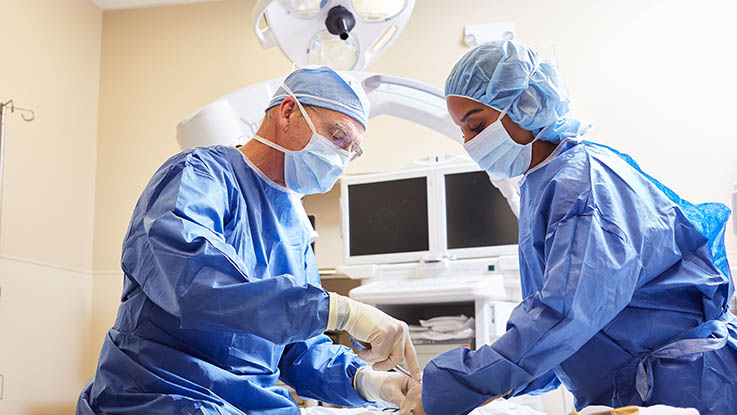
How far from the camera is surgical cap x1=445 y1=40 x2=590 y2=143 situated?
1.43 metres

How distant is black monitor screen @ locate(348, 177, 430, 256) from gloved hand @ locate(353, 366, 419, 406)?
1.76 m

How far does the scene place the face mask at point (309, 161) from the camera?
167 cm

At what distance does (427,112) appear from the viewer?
255 centimetres

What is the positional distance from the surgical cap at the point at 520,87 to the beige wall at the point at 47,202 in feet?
10.3

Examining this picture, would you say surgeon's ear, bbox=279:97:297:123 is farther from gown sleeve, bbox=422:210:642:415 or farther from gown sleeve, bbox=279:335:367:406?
gown sleeve, bbox=422:210:642:415

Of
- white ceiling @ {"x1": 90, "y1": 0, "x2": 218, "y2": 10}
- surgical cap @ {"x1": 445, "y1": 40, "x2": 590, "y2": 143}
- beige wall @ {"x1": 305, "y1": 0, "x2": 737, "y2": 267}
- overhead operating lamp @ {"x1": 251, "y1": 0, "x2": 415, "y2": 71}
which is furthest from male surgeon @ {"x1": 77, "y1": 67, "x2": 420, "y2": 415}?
white ceiling @ {"x1": 90, "y1": 0, "x2": 218, "y2": 10}

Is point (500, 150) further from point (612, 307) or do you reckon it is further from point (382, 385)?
point (382, 385)

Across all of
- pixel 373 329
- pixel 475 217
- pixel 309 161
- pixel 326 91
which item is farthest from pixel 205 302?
pixel 475 217

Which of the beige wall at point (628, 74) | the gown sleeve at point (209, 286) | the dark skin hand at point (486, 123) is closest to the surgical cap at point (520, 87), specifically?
the dark skin hand at point (486, 123)

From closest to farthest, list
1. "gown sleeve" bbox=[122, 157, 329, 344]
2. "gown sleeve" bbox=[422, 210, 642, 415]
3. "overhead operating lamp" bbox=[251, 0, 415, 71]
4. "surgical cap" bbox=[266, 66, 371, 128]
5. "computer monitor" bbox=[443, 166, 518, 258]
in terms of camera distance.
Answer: "gown sleeve" bbox=[422, 210, 642, 415], "gown sleeve" bbox=[122, 157, 329, 344], "surgical cap" bbox=[266, 66, 371, 128], "overhead operating lamp" bbox=[251, 0, 415, 71], "computer monitor" bbox=[443, 166, 518, 258]

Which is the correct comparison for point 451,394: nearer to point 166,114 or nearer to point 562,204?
point 562,204

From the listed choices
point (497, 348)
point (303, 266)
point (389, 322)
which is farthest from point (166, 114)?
point (497, 348)

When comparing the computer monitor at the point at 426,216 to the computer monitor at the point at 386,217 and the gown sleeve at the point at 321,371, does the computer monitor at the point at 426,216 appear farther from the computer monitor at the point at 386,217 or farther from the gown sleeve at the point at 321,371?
the gown sleeve at the point at 321,371

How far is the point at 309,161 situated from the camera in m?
1.68
